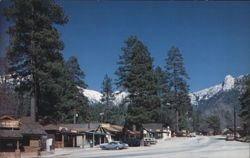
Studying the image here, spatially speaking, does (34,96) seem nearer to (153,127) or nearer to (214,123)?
(153,127)

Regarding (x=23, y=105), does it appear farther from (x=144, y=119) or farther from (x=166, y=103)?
(x=166, y=103)

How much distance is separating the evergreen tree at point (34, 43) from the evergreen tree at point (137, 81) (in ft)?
53.1

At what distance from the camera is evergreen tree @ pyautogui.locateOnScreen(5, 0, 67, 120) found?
3359cm

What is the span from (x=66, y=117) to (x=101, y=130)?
1138cm

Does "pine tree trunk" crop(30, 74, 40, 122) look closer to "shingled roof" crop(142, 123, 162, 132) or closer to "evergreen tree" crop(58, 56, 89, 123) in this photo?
"evergreen tree" crop(58, 56, 89, 123)

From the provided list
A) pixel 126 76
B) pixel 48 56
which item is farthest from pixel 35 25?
pixel 126 76

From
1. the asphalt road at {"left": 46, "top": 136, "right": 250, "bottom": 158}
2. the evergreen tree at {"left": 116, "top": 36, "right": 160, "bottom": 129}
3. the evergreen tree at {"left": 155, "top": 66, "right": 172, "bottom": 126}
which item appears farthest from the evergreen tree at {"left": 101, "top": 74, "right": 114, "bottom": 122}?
the asphalt road at {"left": 46, "top": 136, "right": 250, "bottom": 158}

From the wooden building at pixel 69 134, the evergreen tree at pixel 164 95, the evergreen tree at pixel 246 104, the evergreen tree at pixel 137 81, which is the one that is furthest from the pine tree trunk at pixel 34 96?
the evergreen tree at pixel 164 95

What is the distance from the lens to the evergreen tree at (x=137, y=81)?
50281 mm

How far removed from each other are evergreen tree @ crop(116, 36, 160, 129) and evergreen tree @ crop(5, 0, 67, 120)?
1618 cm

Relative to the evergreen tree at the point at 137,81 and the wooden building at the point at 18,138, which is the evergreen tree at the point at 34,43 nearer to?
the wooden building at the point at 18,138

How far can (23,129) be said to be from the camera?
3108 centimetres

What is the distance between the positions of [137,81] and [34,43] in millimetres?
18164

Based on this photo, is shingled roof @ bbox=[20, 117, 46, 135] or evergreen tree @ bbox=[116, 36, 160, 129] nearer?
shingled roof @ bbox=[20, 117, 46, 135]
